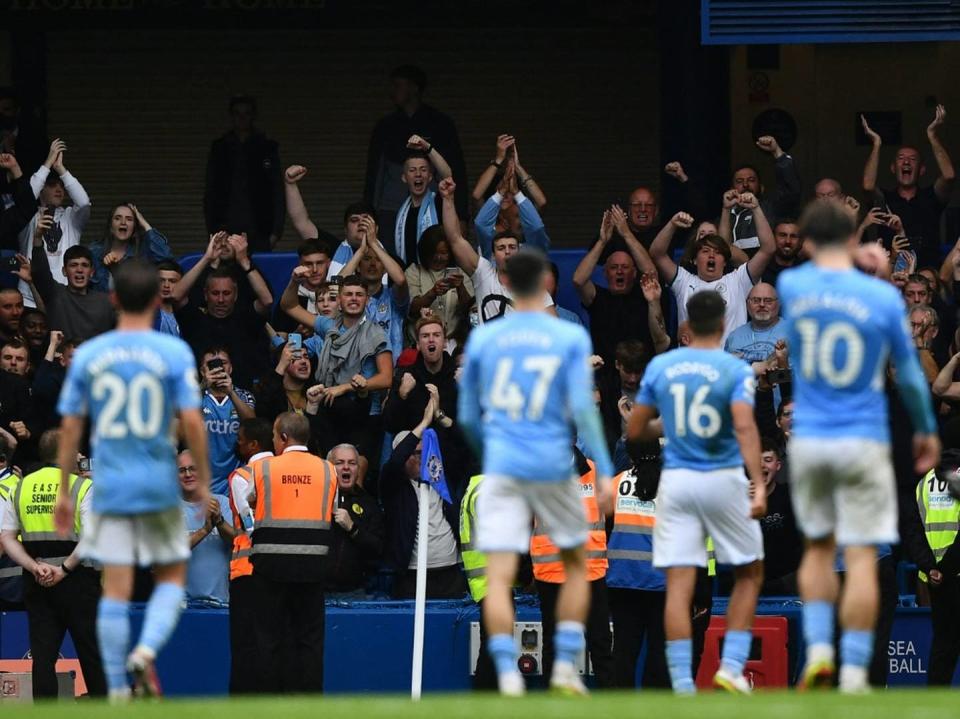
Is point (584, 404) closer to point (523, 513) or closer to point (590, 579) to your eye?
point (523, 513)

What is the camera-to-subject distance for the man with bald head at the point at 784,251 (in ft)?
55.3

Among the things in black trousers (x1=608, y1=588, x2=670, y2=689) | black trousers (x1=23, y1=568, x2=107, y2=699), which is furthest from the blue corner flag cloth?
black trousers (x1=23, y1=568, x2=107, y2=699)

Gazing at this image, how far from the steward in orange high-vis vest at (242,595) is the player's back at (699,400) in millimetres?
4017

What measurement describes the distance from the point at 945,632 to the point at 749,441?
15.2ft

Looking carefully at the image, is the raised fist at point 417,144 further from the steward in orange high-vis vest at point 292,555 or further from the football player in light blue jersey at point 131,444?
the football player in light blue jersey at point 131,444

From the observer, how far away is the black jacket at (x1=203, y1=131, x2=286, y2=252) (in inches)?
738

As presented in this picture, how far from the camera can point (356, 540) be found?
15.2m

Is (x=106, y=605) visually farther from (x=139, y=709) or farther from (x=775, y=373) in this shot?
(x=775, y=373)

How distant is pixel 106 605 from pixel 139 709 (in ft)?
4.03

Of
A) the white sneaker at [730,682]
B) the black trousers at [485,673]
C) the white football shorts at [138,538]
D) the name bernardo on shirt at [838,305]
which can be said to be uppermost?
the name bernardo on shirt at [838,305]

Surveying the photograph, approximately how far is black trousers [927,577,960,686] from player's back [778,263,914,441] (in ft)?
17.3

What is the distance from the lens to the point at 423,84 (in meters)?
18.3

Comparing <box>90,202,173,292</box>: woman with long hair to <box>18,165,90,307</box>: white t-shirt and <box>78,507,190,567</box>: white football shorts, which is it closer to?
<box>18,165,90,307</box>: white t-shirt

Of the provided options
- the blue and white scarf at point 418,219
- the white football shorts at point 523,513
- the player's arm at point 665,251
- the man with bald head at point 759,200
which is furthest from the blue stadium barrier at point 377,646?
the white football shorts at point 523,513
